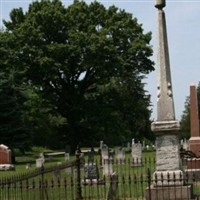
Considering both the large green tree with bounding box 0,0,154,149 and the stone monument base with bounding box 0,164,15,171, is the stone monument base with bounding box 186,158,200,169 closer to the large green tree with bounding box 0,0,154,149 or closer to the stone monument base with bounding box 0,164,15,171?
the stone monument base with bounding box 0,164,15,171

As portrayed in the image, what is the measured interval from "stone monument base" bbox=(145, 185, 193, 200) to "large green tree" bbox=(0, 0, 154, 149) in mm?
36746

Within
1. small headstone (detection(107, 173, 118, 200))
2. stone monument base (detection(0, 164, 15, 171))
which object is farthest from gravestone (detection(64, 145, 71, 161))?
small headstone (detection(107, 173, 118, 200))

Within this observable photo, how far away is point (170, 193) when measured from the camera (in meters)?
14.1

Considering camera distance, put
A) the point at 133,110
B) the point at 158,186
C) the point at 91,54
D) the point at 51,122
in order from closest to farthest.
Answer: the point at 158,186
the point at 91,54
the point at 51,122
the point at 133,110

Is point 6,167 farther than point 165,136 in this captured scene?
Yes

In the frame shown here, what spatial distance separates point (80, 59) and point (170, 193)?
39275 millimetres

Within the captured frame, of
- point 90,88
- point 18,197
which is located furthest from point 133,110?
point 18,197

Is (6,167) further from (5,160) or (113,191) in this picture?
(113,191)

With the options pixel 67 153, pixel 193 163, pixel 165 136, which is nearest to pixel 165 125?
pixel 165 136

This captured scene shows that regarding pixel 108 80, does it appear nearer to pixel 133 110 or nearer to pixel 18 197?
pixel 133 110

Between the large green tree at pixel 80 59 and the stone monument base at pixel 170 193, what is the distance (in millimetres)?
36746

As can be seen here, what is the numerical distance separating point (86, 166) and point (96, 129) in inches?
1337

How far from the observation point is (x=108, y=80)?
55094 millimetres

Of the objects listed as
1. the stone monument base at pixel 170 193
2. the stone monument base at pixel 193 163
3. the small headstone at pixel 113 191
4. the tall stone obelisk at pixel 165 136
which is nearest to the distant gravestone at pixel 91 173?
the stone monument base at pixel 193 163
